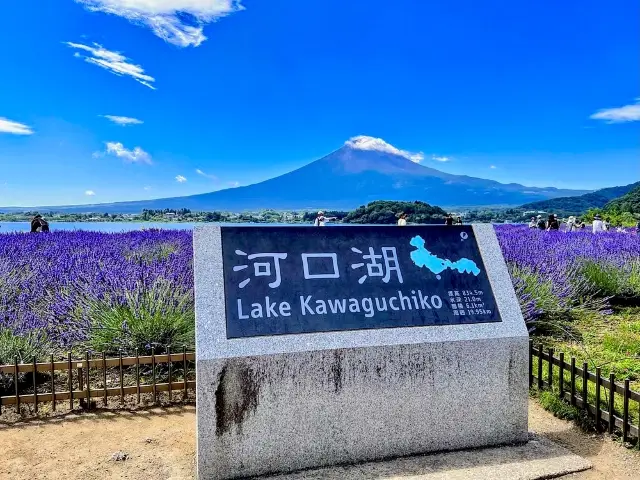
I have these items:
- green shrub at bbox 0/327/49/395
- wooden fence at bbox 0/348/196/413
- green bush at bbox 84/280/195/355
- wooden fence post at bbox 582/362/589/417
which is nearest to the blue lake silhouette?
wooden fence post at bbox 582/362/589/417

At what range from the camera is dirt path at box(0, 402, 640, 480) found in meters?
3.03

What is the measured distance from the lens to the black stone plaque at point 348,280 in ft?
10.0

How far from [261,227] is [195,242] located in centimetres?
44

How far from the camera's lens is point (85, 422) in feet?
12.1

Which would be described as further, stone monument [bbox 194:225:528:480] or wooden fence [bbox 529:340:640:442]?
wooden fence [bbox 529:340:640:442]

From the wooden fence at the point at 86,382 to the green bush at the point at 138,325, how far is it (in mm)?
286

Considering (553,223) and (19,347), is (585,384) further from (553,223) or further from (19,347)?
(553,223)

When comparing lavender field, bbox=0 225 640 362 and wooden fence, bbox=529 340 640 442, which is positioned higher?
lavender field, bbox=0 225 640 362

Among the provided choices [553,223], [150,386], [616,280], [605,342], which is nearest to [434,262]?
[150,386]

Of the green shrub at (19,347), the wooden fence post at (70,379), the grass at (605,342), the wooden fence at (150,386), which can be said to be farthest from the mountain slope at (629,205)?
the wooden fence post at (70,379)

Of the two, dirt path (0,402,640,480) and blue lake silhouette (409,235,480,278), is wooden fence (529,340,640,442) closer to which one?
dirt path (0,402,640,480)

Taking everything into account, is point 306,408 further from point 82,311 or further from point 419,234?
point 82,311

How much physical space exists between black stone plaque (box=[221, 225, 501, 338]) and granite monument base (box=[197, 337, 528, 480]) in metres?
0.21

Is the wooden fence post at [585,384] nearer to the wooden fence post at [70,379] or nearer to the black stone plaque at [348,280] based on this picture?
the black stone plaque at [348,280]
